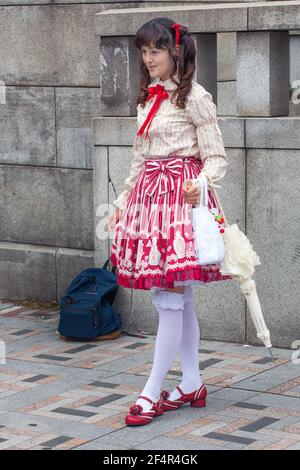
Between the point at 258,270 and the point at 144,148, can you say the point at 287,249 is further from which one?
the point at 144,148

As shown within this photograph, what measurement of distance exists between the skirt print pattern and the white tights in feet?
0.38

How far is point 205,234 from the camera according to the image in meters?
5.87

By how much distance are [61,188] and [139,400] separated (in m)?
3.15

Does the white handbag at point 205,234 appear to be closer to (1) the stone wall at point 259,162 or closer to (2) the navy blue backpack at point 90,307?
(1) the stone wall at point 259,162

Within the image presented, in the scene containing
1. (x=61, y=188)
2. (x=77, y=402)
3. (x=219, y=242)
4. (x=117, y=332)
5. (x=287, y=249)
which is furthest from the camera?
(x=61, y=188)

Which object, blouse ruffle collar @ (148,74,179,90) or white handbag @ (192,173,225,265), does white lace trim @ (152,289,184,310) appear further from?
blouse ruffle collar @ (148,74,179,90)

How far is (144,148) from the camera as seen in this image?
622 centimetres

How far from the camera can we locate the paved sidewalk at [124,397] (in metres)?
5.86

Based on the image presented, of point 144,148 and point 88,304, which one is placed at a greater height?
point 144,148

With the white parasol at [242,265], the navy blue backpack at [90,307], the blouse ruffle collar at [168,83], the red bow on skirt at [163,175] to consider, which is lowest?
the navy blue backpack at [90,307]

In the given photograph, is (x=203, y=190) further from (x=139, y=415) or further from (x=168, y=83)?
(x=139, y=415)

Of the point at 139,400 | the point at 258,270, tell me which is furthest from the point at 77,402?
the point at 258,270

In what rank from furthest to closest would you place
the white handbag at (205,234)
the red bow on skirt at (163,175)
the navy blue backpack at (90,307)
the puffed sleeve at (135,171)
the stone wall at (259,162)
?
the navy blue backpack at (90,307) → the stone wall at (259,162) → the puffed sleeve at (135,171) → the red bow on skirt at (163,175) → the white handbag at (205,234)

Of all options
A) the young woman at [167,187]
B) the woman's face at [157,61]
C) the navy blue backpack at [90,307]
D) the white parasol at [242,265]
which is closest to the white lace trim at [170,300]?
the young woman at [167,187]
